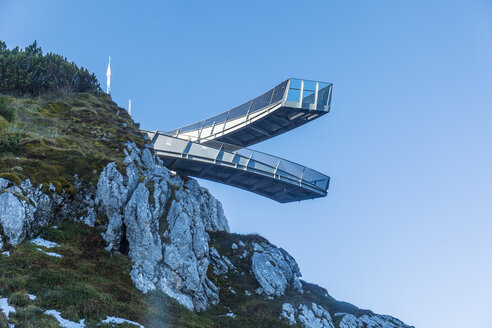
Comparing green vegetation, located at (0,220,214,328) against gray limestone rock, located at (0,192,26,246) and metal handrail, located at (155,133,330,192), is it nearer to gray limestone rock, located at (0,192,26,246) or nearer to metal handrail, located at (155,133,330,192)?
gray limestone rock, located at (0,192,26,246)

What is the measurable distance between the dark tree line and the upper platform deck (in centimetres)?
1271

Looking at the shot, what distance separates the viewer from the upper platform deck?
44156 millimetres

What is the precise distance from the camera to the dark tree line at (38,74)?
4375 cm

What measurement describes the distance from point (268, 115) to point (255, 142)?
7.05 m

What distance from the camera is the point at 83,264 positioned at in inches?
937

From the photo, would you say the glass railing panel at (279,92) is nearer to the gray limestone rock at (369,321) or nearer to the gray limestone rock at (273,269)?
the gray limestone rock at (273,269)

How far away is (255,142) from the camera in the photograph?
52.2 meters

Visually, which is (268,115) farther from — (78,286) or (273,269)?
(78,286)

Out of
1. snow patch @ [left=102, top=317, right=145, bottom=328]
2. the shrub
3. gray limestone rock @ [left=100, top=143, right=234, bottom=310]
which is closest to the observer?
snow patch @ [left=102, top=317, right=145, bottom=328]

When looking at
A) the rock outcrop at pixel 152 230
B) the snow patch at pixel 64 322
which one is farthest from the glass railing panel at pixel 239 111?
the snow patch at pixel 64 322

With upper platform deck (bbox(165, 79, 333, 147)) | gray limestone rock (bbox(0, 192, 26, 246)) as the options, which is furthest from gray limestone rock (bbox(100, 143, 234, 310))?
upper platform deck (bbox(165, 79, 333, 147))

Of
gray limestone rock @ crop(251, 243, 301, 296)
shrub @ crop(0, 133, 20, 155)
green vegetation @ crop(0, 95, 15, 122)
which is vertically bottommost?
gray limestone rock @ crop(251, 243, 301, 296)

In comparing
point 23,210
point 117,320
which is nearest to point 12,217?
point 23,210

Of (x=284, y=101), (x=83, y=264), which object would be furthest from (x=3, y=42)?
(x=83, y=264)
